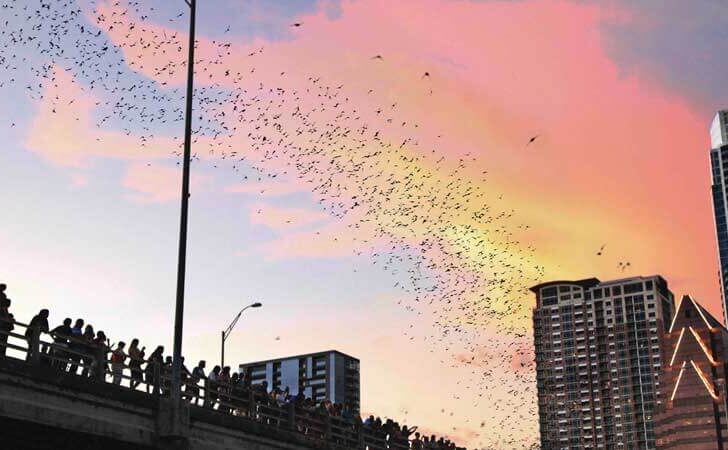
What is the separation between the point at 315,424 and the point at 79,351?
11.9 m

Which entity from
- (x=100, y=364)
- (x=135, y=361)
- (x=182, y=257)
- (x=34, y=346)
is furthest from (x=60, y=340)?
(x=182, y=257)

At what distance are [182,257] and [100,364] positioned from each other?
3.63 metres

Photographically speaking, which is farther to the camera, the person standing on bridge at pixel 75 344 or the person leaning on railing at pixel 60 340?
the person standing on bridge at pixel 75 344

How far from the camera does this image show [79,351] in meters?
21.1

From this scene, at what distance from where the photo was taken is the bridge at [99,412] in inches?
766

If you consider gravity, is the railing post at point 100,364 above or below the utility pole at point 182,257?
below

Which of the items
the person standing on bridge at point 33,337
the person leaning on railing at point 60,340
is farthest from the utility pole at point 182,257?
the person standing on bridge at point 33,337

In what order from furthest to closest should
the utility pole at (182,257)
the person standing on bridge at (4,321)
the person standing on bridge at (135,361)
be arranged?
the utility pole at (182,257) < the person standing on bridge at (135,361) < the person standing on bridge at (4,321)

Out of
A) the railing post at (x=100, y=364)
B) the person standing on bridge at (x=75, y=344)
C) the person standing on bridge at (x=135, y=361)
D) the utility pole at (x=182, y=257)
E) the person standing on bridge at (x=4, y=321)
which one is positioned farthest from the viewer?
the utility pole at (x=182, y=257)

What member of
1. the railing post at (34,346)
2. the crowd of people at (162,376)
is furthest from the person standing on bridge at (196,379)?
the railing post at (34,346)

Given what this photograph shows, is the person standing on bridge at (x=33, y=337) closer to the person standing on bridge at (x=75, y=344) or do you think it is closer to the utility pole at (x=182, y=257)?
the person standing on bridge at (x=75, y=344)

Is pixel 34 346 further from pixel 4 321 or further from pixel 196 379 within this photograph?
pixel 196 379

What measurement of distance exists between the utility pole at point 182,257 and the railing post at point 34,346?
362 centimetres

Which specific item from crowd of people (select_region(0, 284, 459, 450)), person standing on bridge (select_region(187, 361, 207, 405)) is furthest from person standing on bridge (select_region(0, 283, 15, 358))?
person standing on bridge (select_region(187, 361, 207, 405))
